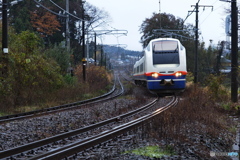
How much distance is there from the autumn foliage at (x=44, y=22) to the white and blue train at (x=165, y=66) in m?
30.1

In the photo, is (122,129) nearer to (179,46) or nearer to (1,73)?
(1,73)

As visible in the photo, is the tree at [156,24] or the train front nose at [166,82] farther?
the tree at [156,24]

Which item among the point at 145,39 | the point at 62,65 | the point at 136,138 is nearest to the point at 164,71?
the point at 62,65

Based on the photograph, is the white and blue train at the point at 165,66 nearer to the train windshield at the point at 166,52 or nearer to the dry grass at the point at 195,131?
the train windshield at the point at 166,52

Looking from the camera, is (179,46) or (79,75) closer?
(179,46)

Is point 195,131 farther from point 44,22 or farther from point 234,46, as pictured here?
point 44,22

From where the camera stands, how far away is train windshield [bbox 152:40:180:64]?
21.6 meters

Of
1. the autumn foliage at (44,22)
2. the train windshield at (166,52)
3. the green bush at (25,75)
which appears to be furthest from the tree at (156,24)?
the green bush at (25,75)

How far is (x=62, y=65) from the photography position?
29.3 metres

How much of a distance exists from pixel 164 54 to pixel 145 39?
34.0m

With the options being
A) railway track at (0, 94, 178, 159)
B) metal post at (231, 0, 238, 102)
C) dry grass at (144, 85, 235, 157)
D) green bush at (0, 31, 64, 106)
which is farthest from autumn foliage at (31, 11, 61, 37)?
railway track at (0, 94, 178, 159)

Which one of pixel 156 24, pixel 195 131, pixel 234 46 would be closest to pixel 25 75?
pixel 234 46

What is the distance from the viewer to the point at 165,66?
2148 cm

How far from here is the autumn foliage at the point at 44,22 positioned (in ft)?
161
